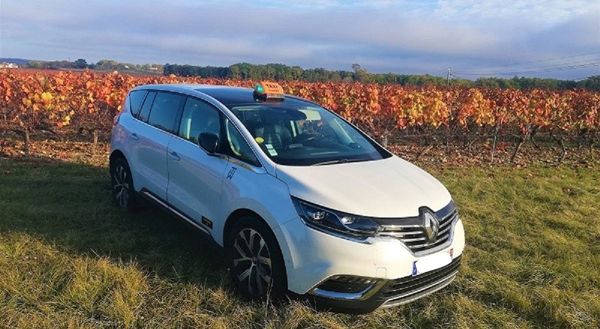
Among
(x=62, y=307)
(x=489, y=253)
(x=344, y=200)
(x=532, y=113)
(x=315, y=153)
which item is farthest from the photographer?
(x=532, y=113)

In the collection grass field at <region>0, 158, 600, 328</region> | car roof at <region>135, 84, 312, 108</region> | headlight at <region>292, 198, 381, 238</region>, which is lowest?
grass field at <region>0, 158, 600, 328</region>

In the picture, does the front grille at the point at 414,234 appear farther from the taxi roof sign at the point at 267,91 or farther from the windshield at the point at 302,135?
the taxi roof sign at the point at 267,91

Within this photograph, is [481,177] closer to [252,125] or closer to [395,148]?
[395,148]

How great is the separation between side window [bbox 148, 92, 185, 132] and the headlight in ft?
6.97

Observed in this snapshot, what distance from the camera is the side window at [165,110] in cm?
457

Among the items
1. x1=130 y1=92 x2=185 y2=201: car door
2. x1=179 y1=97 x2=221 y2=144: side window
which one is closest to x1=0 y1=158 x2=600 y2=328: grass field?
x1=130 y1=92 x2=185 y2=201: car door

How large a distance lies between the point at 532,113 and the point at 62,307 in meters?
11.2

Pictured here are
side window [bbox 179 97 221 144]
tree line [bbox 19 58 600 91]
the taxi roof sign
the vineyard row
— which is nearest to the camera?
side window [bbox 179 97 221 144]

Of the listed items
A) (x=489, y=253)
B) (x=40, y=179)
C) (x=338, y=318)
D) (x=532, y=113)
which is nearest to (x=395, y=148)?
(x=532, y=113)

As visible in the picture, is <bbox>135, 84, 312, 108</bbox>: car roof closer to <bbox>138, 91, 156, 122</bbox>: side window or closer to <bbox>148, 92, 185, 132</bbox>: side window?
<bbox>148, 92, 185, 132</bbox>: side window

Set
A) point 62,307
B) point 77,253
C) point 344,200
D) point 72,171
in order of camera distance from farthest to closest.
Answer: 1. point 72,171
2. point 77,253
3. point 62,307
4. point 344,200

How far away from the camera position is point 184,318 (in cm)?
315

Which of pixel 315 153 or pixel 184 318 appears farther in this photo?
pixel 315 153

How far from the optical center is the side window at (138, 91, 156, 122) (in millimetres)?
5105
